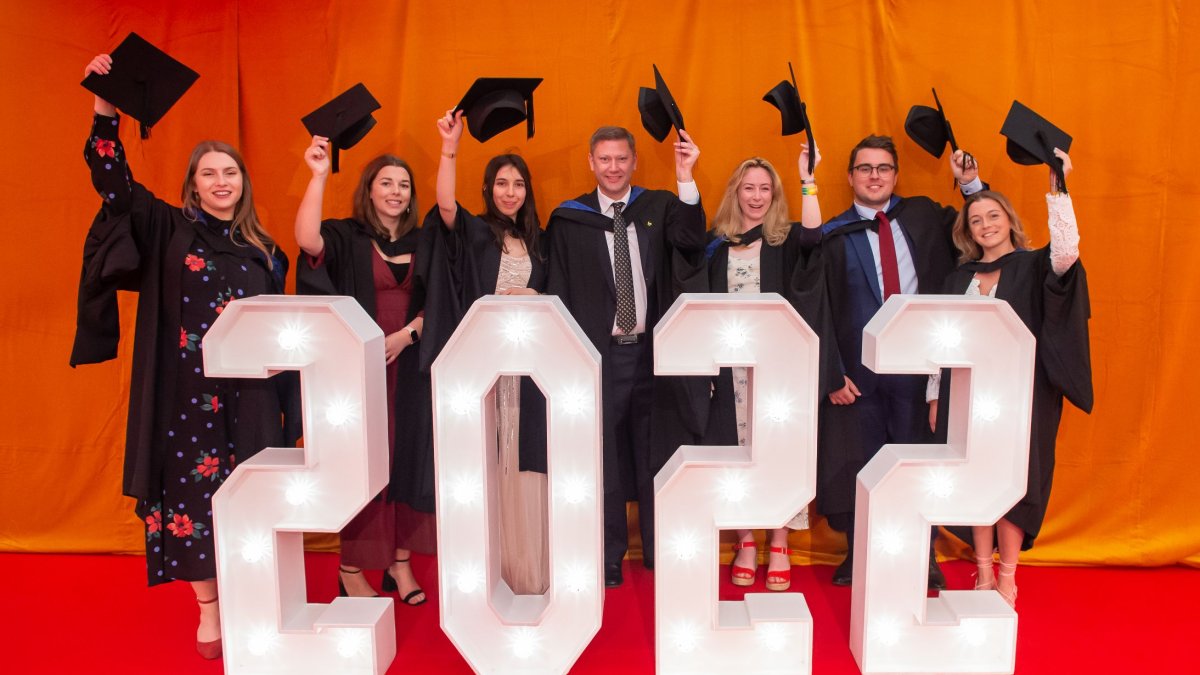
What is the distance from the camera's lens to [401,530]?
350 cm

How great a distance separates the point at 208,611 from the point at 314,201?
56.6 inches

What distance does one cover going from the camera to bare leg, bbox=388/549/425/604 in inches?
134

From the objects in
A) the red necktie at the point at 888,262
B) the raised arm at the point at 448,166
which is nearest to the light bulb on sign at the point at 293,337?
the raised arm at the point at 448,166

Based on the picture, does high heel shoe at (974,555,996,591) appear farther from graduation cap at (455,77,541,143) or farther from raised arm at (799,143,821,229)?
graduation cap at (455,77,541,143)

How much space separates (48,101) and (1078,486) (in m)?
4.74

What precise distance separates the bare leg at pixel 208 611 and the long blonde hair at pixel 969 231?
2920 mm

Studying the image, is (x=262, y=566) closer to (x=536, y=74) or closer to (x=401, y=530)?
(x=401, y=530)

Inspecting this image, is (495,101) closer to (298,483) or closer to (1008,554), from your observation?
(298,483)

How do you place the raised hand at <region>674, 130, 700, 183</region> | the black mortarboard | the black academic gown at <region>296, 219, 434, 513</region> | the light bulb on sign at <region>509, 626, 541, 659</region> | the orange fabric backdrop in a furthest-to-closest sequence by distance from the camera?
the orange fabric backdrop → the black mortarboard → the black academic gown at <region>296, 219, 434, 513</region> → the raised hand at <region>674, 130, 700, 183</region> → the light bulb on sign at <region>509, 626, 541, 659</region>

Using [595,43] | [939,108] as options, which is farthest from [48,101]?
[939,108]

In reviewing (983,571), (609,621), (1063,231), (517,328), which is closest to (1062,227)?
(1063,231)

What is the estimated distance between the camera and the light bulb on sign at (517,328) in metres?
2.39

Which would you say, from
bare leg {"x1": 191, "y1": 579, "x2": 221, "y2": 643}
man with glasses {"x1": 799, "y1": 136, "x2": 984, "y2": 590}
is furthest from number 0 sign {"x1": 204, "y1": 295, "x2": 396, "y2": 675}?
man with glasses {"x1": 799, "y1": 136, "x2": 984, "y2": 590}

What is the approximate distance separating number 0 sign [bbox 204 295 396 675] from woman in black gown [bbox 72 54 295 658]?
0.43 meters
